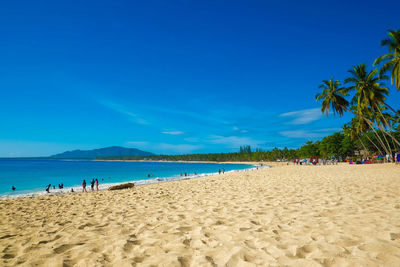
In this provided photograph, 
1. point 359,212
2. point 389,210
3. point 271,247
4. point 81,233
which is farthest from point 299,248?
point 81,233

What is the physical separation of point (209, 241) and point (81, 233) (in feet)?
9.50

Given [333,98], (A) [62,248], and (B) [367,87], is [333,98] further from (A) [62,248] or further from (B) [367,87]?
(A) [62,248]

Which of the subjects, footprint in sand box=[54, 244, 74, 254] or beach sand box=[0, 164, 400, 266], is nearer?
beach sand box=[0, 164, 400, 266]

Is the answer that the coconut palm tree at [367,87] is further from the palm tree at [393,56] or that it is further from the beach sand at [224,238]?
the beach sand at [224,238]

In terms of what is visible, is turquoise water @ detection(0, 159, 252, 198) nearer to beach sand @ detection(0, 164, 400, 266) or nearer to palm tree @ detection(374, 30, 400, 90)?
beach sand @ detection(0, 164, 400, 266)

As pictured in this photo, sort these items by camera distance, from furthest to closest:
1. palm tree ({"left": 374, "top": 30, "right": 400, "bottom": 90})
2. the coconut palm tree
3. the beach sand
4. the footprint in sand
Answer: the coconut palm tree < palm tree ({"left": 374, "top": 30, "right": 400, "bottom": 90}) < the footprint in sand < the beach sand

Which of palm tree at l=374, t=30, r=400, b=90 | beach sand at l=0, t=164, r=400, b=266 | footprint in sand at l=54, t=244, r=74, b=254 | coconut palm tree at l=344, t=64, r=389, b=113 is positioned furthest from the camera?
coconut palm tree at l=344, t=64, r=389, b=113

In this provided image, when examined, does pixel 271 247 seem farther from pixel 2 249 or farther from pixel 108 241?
pixel 2 249

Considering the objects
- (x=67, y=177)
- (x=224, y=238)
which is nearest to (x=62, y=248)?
(x=224, y=238)

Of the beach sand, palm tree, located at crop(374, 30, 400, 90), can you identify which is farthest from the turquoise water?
palm tree, located at crop(374, 30, 400, 90)

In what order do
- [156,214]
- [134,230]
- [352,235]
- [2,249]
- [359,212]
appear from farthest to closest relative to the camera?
[156,214]
[359,212]
[134,230]
[2,249]
[352,235]

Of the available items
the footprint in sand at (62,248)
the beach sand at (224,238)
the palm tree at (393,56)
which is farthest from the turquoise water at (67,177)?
the palm tree at (393,56)

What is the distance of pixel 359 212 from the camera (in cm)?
492

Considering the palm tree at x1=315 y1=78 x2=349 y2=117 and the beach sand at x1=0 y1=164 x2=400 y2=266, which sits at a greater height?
the palm tree at x1=315 y1=78 x2=349 y2=117
